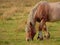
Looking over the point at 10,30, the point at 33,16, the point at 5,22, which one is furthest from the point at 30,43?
the point at 5,22

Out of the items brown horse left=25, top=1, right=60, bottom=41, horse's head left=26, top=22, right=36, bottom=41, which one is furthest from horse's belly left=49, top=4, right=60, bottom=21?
horse's head left=26, top=22, right=36, bottom=41

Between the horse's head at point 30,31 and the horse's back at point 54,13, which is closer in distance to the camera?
the horse's head at point 30,31

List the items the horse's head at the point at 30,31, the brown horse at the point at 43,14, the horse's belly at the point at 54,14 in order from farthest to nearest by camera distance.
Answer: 1. the horse's belly at the point at 54,14
2. the brown horse at the point at 43,14
3. the horse's head at the point at 30,31

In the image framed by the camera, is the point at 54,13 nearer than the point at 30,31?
No

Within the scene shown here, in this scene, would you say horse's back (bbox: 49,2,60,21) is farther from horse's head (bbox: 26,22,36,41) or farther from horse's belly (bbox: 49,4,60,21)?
horse's head (bbox: 26,22,36,41)

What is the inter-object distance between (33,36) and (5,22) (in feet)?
16.0

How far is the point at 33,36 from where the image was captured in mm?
11969

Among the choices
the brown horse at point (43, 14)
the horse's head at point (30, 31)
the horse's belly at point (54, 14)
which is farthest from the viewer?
the horse's belly at point (54, 14)

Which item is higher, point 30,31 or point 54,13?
point 54,13

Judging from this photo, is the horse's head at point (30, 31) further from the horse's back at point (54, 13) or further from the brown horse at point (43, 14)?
the horse's back at point (54, 13)

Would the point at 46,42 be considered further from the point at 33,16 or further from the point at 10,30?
the point at 10,30

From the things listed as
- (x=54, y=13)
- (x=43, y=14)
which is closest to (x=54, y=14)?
(x=54, y=13)

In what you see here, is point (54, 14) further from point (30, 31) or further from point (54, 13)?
point (30, 31)

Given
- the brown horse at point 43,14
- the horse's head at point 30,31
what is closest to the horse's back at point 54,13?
the brown horse at point 43,14
